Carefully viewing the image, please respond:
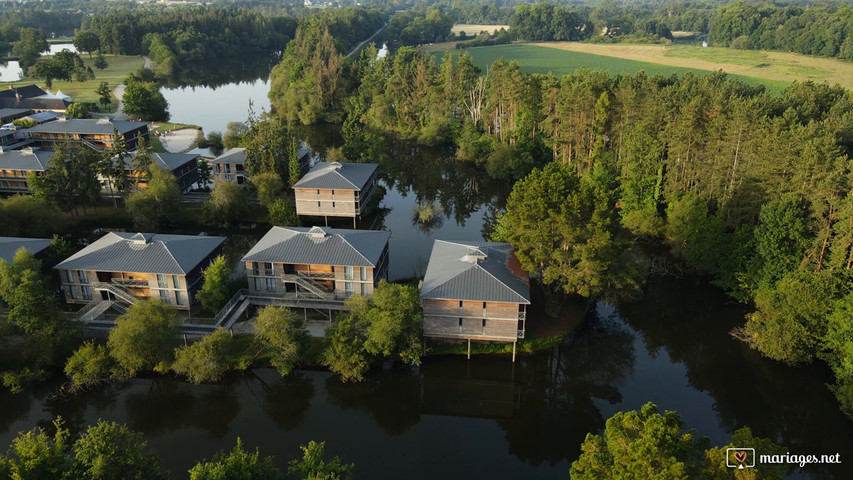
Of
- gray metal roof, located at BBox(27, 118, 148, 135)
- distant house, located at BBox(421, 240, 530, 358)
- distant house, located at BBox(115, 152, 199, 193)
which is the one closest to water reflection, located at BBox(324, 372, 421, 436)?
distant house, located at BBox(421, 240, 530, 358)

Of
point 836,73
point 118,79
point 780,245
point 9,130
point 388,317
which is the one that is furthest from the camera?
point 118,79

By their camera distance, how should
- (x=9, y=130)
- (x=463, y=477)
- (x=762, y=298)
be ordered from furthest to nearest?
(x=9, y=130) → (x=762, y=298) → (x=463, y=477)

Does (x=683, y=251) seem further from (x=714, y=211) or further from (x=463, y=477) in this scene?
(x=463, y=477)

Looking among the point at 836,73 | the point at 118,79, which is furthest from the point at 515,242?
the point at 118,79

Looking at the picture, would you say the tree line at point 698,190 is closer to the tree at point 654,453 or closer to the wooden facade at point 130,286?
the tree at point 654,453

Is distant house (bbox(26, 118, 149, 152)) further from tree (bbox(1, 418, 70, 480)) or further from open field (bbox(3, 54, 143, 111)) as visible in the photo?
tree (bbox(1, 418, 70, 480))

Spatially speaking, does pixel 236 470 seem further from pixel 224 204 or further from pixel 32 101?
pixel 32 101

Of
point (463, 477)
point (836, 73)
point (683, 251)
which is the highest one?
point (836, 73)
